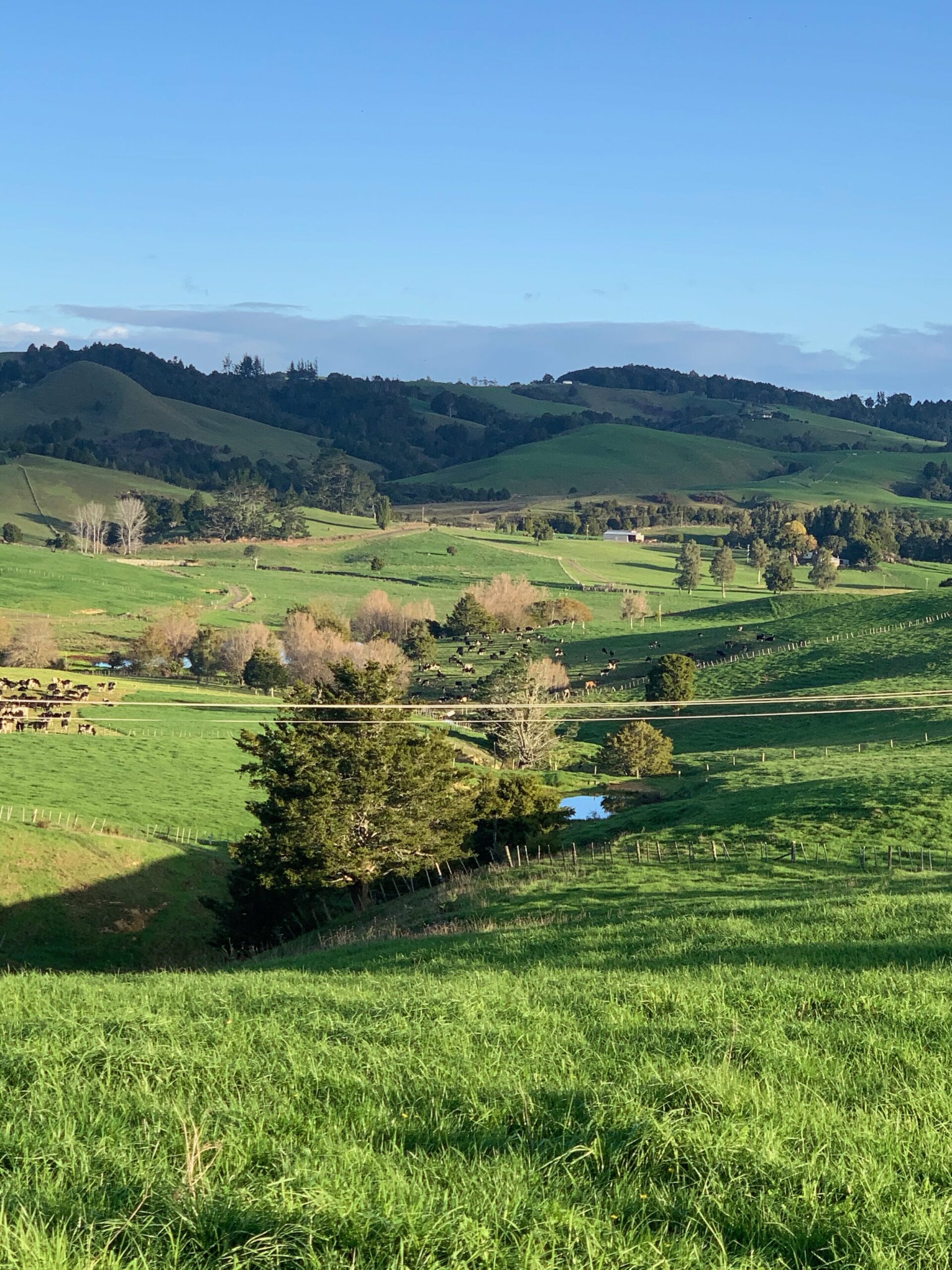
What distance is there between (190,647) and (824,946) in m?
107

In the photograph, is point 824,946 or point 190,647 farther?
point 190,647

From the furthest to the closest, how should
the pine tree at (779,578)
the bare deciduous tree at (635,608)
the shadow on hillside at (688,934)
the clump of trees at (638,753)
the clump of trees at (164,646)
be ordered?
1. the pine tree at (779,578)
2. the bare deciduous tree at (635,608)
3. the clump of trees at (164,646)
4. the clump of trees at (638,753)
5. the shadow on hillside at (688,934)

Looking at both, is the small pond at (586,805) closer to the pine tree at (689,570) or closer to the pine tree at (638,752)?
the pine tree at (638,752)

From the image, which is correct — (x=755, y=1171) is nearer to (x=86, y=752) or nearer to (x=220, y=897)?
(x=220, y=897)

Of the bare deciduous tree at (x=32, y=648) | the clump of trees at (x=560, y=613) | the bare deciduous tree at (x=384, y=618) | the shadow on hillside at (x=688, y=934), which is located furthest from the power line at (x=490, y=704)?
the clump of trees at (x=560, y=613)

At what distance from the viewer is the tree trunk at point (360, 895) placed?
41406 millimetres

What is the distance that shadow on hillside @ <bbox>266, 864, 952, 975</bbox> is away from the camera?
13469mm

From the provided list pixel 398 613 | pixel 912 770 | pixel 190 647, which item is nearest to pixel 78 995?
pixel 912 770

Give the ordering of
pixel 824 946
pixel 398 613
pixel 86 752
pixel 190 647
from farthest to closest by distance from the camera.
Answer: pixel 398 613 < pixel 190 647 < pixel 86 752 < pixel 824 946

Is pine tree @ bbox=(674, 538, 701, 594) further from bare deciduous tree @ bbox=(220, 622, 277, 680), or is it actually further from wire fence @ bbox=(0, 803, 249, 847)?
wire fence @ bbox=(0, 803, 249, 847)

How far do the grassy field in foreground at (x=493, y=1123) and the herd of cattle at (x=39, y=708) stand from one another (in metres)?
65.5

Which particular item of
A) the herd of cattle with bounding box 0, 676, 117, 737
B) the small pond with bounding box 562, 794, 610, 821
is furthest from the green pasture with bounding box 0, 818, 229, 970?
the herd of cattle with bounding box 0, 676, 117, 737

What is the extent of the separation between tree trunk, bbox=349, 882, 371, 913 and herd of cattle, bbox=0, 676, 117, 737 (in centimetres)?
3532

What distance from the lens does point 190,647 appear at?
382ft
